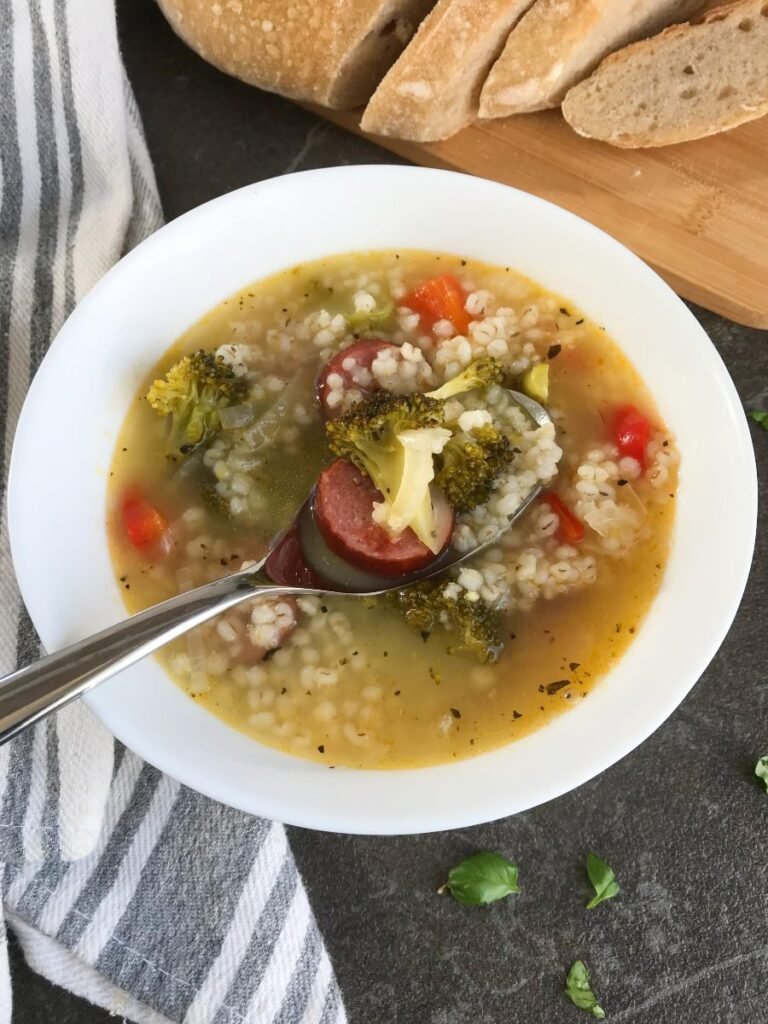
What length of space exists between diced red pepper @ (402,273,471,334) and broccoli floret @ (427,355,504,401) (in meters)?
0.25

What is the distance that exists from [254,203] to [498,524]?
1.01 metres

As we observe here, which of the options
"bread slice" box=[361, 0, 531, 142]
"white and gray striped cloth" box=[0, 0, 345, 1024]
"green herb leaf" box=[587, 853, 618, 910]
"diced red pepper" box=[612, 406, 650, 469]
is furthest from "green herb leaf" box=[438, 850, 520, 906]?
"bread slice" box=[361, 0, 531, 142]

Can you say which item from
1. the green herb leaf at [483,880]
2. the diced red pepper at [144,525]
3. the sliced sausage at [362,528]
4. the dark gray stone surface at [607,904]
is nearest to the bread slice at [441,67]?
the sliced sausage at [362,528]

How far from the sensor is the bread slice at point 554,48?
106 inches

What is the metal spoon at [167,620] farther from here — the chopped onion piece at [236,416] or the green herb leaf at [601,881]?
the green herb leaf at [601,881]

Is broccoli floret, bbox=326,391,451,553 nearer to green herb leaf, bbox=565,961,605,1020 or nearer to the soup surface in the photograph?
the soup surface

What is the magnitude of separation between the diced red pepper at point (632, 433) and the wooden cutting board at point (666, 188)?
54 centimetres

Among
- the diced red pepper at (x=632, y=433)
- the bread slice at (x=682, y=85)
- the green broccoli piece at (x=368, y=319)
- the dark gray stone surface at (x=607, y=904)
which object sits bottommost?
the dark gray stone surface at (x=607, y=904)

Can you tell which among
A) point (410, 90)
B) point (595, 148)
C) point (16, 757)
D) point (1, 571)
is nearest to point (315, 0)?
point (410, 90)

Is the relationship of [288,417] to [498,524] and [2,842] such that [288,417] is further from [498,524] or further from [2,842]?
[2,842]

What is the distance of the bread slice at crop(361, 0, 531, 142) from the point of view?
2660 mm

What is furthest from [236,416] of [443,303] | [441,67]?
[441,67]

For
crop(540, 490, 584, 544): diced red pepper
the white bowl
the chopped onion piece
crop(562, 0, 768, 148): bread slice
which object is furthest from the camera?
crop(562, 0, 768, 148): bread slice

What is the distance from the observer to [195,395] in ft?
7.91
